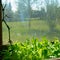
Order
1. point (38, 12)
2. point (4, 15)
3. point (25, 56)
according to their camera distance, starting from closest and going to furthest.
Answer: point (25, 56), point (4, 15), point (38, 12)

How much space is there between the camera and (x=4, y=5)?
199cm

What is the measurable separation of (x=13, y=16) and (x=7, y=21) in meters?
0.07

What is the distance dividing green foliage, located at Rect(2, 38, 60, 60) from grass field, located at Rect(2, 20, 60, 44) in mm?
275

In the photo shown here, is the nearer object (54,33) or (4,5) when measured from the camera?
(4,5)

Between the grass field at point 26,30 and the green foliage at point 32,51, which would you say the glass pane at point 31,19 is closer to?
the grass field at point 26,30

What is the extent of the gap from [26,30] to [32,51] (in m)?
0.52

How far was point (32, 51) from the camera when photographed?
5.25 feet

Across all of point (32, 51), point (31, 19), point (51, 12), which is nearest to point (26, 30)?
point (31, 19)

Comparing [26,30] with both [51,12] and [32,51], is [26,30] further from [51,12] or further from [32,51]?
[32,51]

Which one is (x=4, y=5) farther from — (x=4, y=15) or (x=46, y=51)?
(x=46, y=51)

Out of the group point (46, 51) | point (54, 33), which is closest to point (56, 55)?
point (46, 51)

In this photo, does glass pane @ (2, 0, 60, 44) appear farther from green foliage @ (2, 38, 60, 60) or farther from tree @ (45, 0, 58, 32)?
green foliage @ (2, 38, 60, 60)

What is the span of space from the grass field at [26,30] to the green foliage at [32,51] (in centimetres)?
28

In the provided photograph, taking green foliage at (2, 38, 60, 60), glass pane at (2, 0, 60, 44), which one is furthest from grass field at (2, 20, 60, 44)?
green foliage at (2, 38, 60, 60)
